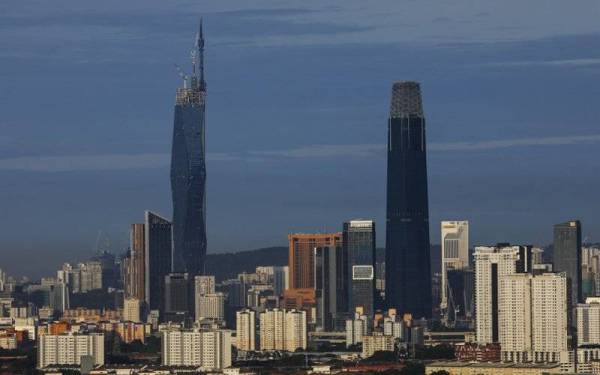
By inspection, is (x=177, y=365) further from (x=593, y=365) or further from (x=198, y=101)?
(x=198, y=101)

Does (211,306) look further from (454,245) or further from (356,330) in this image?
(356,330)

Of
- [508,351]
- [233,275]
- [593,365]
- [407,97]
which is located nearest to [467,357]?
[508,351]

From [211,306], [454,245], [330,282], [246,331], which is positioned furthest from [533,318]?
[454,245]

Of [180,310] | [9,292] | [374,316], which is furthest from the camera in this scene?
[9,292]

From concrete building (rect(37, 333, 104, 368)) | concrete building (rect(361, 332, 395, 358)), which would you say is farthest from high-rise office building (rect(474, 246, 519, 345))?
concrete building (rect(37, 333, 104, 368))

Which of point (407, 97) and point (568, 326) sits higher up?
point (407, 97)

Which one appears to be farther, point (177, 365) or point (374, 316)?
point (374, 316)
